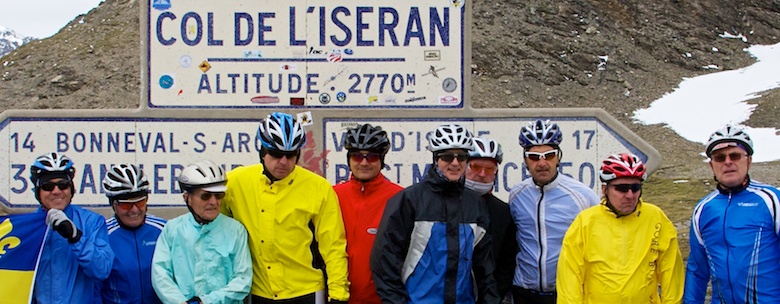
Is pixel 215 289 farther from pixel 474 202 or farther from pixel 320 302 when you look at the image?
pixel 474 202

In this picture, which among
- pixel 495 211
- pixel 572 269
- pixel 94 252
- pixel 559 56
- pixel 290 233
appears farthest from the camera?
pixel 559 56

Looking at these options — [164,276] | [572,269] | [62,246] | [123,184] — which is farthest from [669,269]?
[62,246]

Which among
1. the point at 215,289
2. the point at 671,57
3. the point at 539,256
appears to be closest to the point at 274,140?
the point at 215,289

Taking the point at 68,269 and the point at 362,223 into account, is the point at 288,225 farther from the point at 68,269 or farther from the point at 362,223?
the point at 68,269

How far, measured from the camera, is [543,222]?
559cm

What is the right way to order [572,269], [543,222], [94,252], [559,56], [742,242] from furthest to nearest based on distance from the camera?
[559,56] → [543,222] → [572,269] → [94,252] → [742,242]

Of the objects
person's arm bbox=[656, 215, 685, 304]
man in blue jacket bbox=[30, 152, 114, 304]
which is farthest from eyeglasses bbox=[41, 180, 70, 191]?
person's arm bbox=[656, 215, 685, 304]

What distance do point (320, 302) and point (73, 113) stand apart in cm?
303

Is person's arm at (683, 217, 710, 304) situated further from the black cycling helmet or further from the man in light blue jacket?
the man in light blue jacket

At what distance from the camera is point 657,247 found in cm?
505

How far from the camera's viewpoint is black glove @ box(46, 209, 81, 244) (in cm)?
486

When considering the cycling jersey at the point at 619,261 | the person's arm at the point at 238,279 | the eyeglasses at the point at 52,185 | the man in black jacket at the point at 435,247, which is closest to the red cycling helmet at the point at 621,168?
the cycling jersey at the point at 619,261

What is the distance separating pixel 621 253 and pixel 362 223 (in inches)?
68.4

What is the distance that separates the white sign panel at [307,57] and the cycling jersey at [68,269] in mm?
1944
